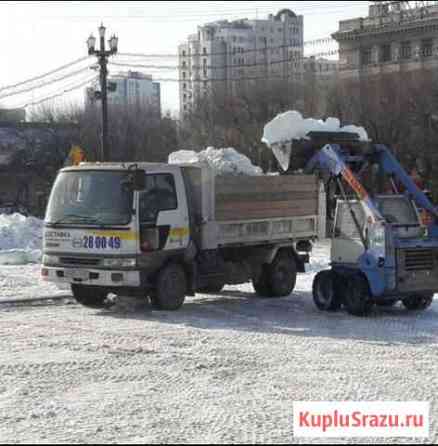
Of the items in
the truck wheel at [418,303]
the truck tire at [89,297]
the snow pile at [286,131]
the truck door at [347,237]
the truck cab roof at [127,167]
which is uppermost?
the snow pile at [286,131]

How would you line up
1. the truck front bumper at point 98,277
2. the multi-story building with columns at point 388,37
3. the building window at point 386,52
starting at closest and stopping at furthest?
1. the truck front bumper at point 98,277
2. the multi-story building with columns at point 388,37
3. the building window at point 386,52

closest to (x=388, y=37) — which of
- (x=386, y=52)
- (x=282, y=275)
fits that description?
(x=386, y=52)

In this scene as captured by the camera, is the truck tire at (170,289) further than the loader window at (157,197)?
Yes

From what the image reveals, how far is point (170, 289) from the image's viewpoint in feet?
49.9

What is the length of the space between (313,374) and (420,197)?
6.01 metres

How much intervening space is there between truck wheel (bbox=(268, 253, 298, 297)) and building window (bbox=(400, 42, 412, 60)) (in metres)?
61.8

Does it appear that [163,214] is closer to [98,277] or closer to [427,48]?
[98,277]

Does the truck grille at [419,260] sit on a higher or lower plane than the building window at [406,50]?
lower

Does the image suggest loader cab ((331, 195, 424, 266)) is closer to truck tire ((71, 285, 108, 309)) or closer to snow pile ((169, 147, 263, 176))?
snow pile ((169, 147, 263, 176))

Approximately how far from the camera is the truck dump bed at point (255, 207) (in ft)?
51.9

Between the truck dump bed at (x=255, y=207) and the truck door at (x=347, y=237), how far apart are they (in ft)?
5.00

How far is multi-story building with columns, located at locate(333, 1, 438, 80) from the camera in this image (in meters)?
74.7

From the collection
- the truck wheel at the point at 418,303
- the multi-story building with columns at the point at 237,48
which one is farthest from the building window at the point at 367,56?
the truck wheel at the point at 418,303

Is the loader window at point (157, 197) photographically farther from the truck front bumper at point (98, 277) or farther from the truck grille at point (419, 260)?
the truck grille at point (419, 260)
